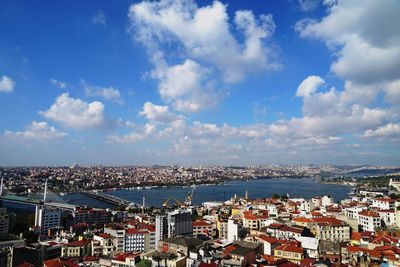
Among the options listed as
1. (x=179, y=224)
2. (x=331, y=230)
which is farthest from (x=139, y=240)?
(x=331, y=230)

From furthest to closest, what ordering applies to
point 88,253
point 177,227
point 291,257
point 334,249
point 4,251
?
1. point 177,227
2. point 88,253
3. point 4,251
4. point 334,249
5. point 291,257

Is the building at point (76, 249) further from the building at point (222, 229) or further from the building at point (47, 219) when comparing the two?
the building at point (47, 219)

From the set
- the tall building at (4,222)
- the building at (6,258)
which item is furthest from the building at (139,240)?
the tall building at (4,222)

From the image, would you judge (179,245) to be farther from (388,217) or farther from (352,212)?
(388,217)

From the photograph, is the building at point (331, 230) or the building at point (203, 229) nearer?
the building at point (331, 230)

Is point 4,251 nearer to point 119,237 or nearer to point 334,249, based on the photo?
point 119,237

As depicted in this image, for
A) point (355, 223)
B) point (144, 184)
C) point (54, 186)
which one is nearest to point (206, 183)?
point (144, 184)
